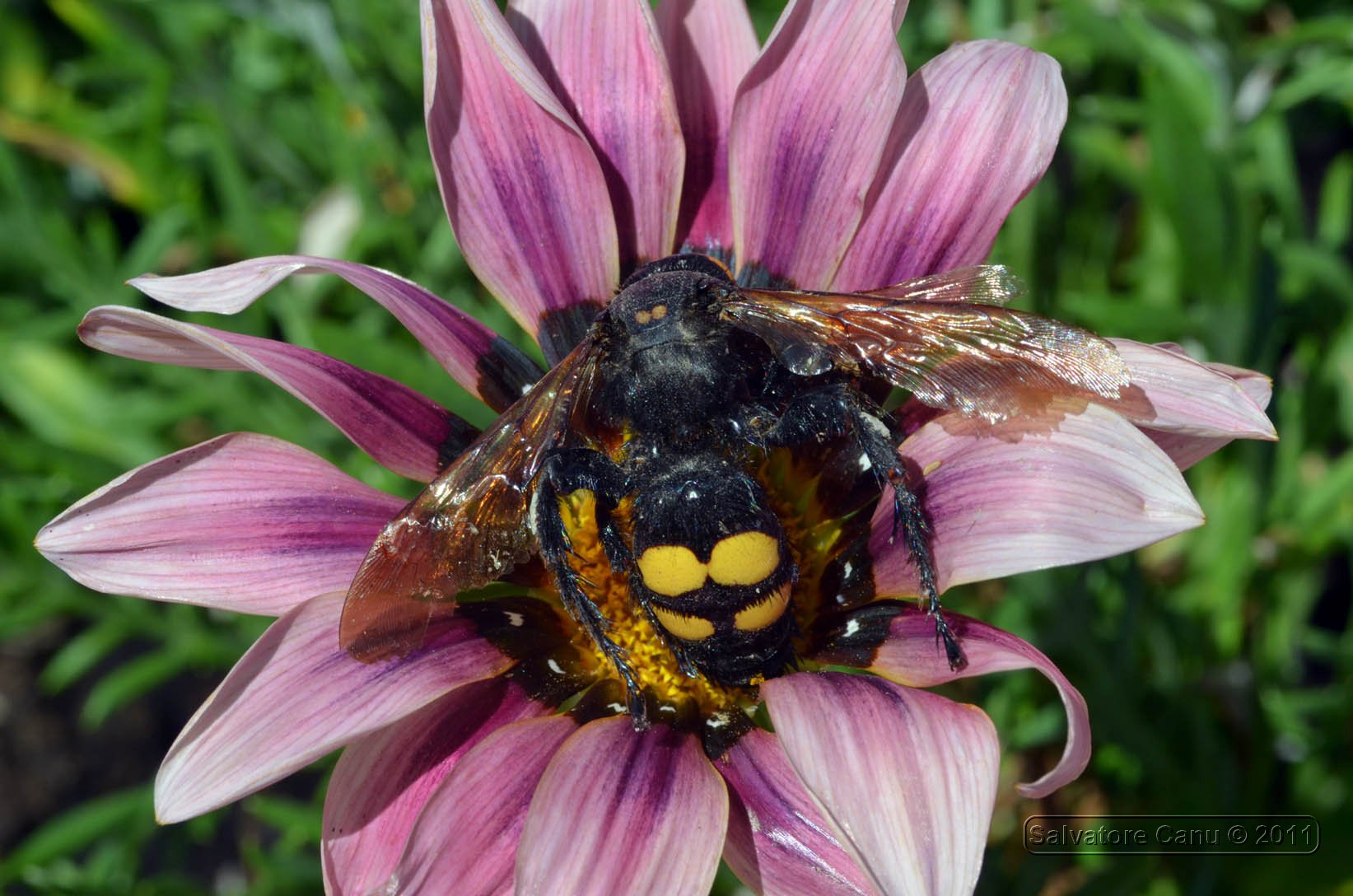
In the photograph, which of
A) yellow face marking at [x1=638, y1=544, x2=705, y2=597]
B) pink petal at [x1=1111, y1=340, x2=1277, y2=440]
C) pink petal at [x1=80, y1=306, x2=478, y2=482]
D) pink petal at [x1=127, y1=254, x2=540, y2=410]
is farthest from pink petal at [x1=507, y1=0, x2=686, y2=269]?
pink petal at [x1=1111, y1=340, x2=1277, y2=440]

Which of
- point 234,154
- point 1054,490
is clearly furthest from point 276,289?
point 1054,490

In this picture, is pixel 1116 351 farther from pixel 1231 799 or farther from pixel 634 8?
pixel 1231 799

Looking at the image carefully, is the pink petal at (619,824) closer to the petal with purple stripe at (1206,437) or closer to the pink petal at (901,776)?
the pink petal at (901,776)

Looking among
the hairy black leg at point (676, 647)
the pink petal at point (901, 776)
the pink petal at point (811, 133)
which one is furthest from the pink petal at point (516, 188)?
the pink petal at point (901, 776)

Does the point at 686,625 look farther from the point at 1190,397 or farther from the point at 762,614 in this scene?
the point at 1190,397

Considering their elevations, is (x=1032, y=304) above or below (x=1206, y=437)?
below

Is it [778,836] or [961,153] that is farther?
[961,153]

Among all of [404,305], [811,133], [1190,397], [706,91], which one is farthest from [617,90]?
[1190,397]
